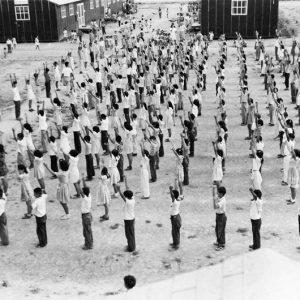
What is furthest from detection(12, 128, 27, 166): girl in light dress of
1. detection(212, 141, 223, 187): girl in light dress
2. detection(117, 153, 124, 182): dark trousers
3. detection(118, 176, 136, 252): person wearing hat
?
detection(212, 141, 223, 187): girl in light dress

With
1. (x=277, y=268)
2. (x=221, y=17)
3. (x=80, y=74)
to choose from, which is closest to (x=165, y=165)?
(x=277, y=268)

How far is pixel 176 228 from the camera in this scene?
9984mm

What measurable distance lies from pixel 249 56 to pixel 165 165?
58.2 ft

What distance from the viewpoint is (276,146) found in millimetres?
15617

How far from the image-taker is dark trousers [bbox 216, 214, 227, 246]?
989 centimetres

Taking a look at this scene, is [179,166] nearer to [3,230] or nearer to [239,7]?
[3,230]

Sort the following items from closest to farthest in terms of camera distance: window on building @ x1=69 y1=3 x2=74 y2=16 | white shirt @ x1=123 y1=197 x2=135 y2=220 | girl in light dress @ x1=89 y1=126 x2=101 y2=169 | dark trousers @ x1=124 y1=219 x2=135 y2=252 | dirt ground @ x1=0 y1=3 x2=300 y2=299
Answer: dirt ground @ x1=0 y1=3 x2=300 y2=299 → white shirt @ x1=123 y1=197 x2=135 y2=220 → dark trousers @ x1=124 y1=219 x2=135 y2=252 → girl in light dress @ x1=89 y1=126 x2=101 y2=169 → window on building @ x1=69 y1=3 x2=74 y2=16

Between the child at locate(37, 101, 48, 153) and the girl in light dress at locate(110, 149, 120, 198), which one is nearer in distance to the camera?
the girl in light dress at locate(110, 149, 120, 198)

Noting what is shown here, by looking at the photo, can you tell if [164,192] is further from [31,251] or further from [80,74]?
[80,74]

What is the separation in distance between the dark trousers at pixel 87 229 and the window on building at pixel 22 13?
1124 inches

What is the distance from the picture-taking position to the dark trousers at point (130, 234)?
388 inches

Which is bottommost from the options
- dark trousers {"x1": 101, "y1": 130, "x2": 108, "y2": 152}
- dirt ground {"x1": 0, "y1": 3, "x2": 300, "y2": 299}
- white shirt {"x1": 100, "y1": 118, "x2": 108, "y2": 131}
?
dirt ground {"x1": 0, "y1": 3, "x2": 300, "y2": 299}

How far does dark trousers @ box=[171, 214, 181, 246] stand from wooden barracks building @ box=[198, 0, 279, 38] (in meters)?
27.5

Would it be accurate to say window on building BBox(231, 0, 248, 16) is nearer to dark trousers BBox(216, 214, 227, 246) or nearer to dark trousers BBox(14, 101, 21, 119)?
dark trousers BBox(14, 101, 21, 119)
